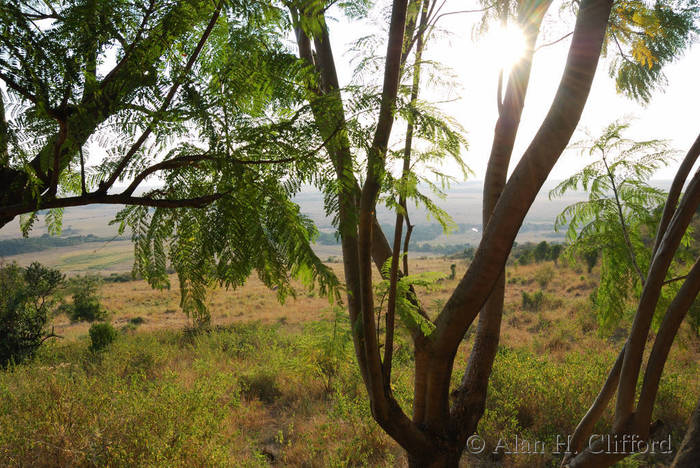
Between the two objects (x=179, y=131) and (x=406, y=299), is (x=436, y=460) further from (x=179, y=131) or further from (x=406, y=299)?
(x=179, y=131)

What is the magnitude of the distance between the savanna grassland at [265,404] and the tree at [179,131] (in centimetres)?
134

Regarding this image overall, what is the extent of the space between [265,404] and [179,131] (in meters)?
5.85

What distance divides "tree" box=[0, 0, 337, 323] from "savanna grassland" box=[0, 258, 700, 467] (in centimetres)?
134

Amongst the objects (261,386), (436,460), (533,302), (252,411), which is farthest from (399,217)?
(533,302)

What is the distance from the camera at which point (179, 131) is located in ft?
4.42

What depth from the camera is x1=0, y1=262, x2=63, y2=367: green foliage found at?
27.5ft

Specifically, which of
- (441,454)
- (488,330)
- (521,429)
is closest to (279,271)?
(441,454)

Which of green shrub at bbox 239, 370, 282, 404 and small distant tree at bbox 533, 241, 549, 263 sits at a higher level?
small distant tree at bbox 533, 241, 549, 263

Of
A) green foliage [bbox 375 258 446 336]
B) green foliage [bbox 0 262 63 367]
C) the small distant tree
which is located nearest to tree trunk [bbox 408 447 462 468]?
green foliage [bbox 375 258 446 336]

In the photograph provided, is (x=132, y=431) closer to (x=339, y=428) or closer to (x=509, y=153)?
(x=339, y=428)

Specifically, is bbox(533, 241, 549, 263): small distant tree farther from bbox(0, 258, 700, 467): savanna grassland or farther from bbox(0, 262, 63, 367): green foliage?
bbox(0, 262, 63, 367): green foliage

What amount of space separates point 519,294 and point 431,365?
50.7ft

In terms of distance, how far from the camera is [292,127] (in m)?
1.35

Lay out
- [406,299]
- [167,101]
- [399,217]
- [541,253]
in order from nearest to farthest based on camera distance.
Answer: [167,101] → [399,217] → [406,299] → [541,253]
